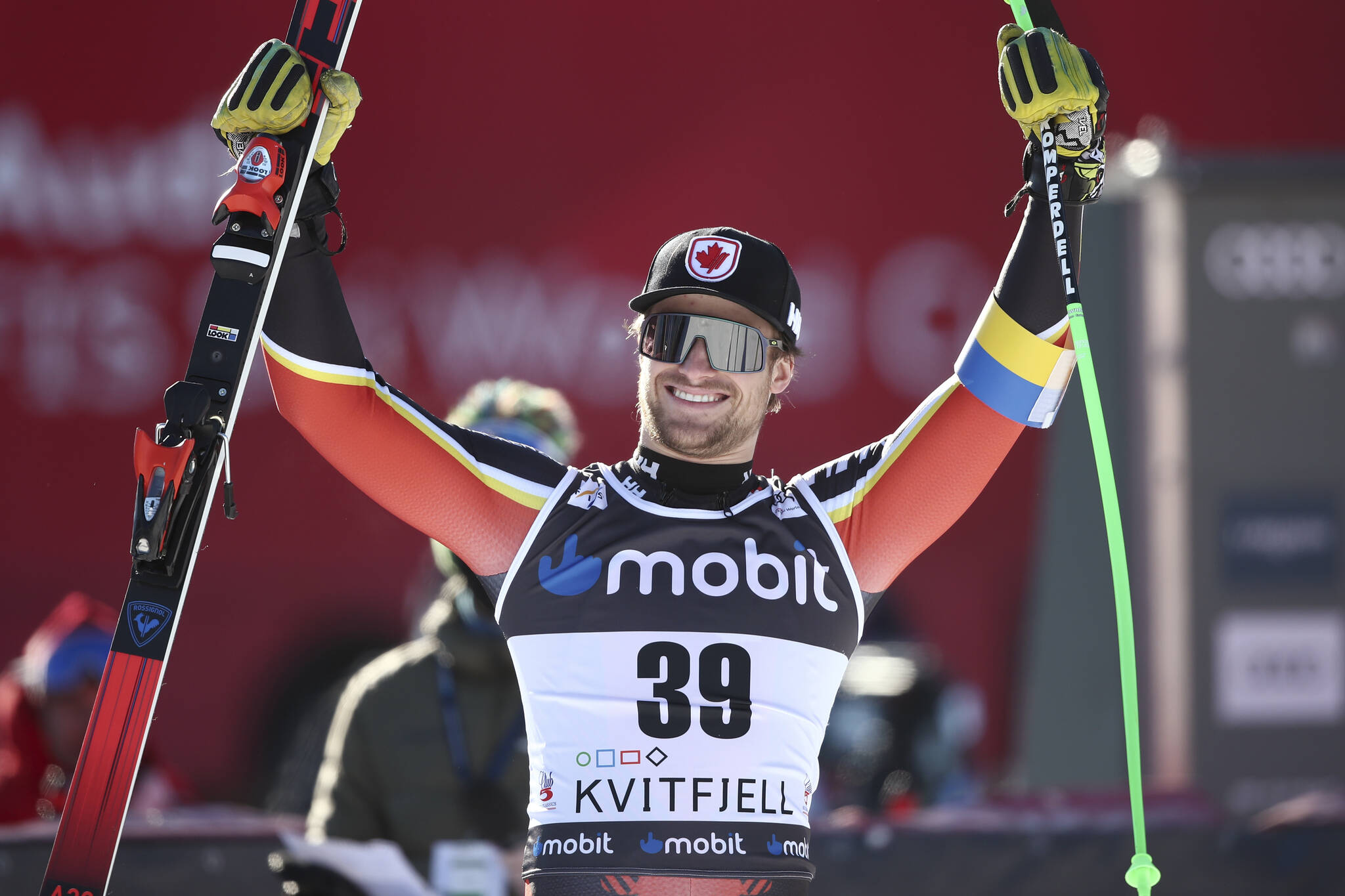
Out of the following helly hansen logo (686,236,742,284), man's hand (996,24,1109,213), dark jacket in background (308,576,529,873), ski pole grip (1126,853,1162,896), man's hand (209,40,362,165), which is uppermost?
man's hand (996,24,1109,213)

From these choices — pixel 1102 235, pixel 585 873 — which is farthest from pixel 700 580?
pixel 1102 235

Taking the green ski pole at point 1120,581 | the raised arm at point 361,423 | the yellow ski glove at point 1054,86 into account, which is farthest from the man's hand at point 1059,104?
the raised arm at point 361,423

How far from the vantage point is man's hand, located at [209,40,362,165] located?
2400 millimetres

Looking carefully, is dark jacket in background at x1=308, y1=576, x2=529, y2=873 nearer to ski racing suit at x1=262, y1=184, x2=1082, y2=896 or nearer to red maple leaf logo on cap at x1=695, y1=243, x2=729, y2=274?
ski racing suit at x1=262, y1=184, x2=1082, y2=896

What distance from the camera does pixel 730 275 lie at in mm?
2562

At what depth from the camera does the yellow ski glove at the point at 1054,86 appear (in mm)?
2523

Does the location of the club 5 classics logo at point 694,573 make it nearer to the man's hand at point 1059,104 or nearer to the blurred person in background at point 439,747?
the man's hand at point 1059,104

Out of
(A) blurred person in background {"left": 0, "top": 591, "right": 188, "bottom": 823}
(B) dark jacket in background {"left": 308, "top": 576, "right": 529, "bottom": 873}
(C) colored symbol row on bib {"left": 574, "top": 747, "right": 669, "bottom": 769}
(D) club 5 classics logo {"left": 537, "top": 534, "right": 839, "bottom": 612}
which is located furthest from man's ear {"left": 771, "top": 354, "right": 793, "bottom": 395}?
(A) blurred person in background {"left": 0, "top": 591, "right": 188, "bottom": 823}

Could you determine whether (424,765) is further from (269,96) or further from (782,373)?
(269,96)

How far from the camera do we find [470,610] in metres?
3.48

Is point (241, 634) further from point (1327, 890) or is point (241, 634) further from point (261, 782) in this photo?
point (1327, 890)

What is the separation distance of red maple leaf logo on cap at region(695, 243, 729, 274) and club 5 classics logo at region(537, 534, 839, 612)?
47 centimetres

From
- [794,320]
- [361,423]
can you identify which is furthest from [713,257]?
[361,423]

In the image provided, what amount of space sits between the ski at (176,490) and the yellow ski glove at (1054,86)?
1.14 meters
